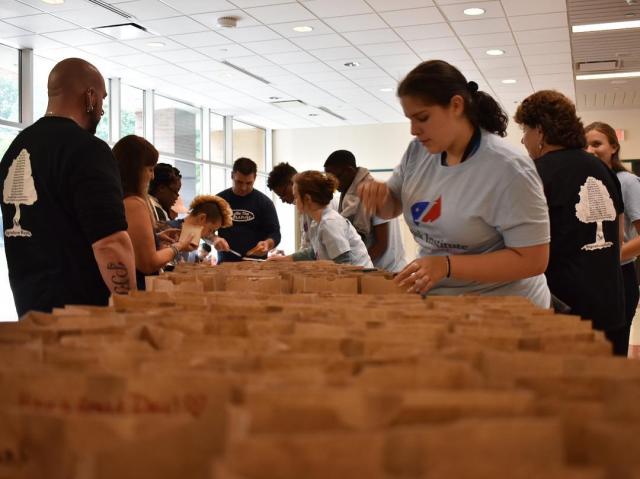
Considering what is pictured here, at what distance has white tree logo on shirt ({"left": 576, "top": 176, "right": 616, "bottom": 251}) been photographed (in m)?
2.57

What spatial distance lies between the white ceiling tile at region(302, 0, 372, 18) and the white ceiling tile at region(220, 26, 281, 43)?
0.77 m

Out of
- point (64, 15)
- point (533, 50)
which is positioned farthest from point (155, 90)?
point (533, 50)

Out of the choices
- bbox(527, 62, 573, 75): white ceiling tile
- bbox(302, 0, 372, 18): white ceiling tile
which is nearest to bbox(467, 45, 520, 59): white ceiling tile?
bbox(527, 62, 573, 75): white ceiling tile

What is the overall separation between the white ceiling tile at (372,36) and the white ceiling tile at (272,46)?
68cm

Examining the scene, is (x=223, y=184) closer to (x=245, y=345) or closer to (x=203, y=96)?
(x=203, y=96)

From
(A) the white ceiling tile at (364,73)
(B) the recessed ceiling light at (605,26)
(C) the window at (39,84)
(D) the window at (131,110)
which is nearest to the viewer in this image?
(B) the recessed ceiling light at (605,26)

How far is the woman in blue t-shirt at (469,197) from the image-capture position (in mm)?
2047

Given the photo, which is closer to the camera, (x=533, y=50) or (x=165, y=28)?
(x=165, y=28)

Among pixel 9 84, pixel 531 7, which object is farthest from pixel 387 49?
pixel 9 84

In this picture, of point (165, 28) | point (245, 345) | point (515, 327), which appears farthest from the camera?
point (165, 28)

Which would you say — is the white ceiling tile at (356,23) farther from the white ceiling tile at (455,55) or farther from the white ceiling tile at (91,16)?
the white ceiling tile at (91,16)

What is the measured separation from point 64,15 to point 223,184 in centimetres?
686

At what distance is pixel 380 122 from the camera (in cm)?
1473

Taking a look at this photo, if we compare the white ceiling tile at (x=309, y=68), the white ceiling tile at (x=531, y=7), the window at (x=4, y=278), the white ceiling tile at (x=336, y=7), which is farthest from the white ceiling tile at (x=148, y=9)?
the white ceiling tile at (x=531, y=7)
